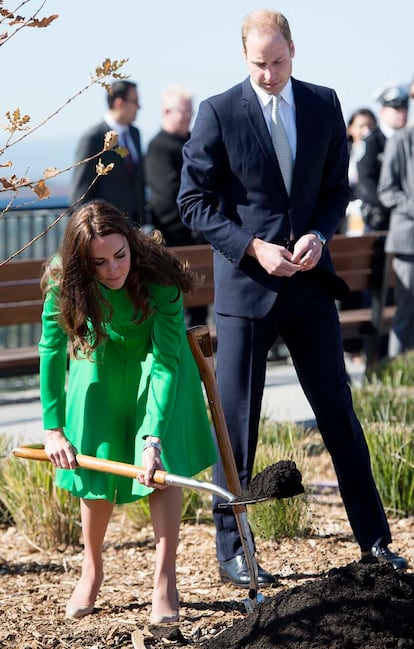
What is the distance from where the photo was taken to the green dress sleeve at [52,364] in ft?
13.0

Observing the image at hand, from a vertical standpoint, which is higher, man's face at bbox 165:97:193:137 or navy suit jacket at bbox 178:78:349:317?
man's face at bbox 165:97:193:137

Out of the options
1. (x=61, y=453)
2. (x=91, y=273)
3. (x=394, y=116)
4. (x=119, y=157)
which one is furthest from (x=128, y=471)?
(x=394, y=116)

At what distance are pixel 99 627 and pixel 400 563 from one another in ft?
3.84

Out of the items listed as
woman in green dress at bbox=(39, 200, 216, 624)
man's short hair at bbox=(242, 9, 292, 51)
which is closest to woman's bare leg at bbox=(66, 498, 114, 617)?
woman in green dress at bbox=(39, 200, 216, 624)

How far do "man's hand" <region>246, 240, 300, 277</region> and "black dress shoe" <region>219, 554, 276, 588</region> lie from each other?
108 centimetres

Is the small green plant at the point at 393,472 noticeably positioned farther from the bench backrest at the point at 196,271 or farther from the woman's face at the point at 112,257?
the woman's face at the point at 112,257

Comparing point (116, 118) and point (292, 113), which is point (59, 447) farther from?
point (116, 118)

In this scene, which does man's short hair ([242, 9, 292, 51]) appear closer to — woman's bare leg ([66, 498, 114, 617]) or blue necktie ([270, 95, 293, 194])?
blue necktie ([270, 95, 293, 194])

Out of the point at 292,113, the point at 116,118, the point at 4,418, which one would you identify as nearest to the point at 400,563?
the point at 292,113

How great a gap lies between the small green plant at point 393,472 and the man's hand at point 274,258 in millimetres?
1346

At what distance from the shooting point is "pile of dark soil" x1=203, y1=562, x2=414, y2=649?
10.9 feet

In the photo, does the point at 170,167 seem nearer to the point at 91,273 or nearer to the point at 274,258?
the point at 274,258

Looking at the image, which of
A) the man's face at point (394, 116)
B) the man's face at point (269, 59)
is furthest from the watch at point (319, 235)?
the man's face at point (394, 116)

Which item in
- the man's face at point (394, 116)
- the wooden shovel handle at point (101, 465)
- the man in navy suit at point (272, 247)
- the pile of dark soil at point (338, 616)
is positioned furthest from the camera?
the man's face at point (394, 116)
